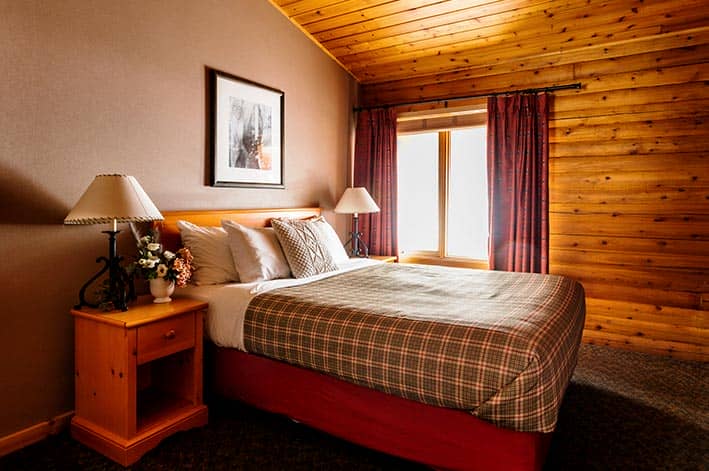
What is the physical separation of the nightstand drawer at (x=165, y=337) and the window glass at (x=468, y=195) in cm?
290

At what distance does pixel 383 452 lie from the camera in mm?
2088

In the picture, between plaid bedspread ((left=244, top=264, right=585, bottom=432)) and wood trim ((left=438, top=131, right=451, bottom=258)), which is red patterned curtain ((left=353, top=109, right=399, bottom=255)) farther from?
plaid bedspread ((left=244, top=264, right=585, bottom=432))

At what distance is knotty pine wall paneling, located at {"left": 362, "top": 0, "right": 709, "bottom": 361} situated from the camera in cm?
351

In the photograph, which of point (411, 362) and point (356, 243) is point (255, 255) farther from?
point (356, 243)

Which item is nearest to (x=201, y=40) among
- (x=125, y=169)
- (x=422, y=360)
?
(x=125, y=169)

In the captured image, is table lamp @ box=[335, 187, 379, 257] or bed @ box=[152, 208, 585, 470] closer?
bed @ box=[152, 208, 585, 470]

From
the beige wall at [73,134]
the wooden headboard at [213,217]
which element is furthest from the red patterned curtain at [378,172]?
the beige wall at [73,134]

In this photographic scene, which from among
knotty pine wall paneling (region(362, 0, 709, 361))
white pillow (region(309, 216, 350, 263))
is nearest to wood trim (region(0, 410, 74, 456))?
white pillow (region(309, 216, 350, 263))

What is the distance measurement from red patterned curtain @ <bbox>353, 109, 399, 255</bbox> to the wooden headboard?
0.93 metres

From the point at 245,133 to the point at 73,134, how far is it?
4.23ft

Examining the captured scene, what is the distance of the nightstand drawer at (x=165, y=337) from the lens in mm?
2150

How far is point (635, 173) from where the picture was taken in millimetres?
3719

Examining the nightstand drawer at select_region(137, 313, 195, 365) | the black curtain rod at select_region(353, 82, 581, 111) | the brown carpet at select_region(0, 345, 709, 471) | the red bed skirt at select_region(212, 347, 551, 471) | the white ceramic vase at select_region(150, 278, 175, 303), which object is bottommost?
the brown carpet at select_region(0, 345, 709, 471)

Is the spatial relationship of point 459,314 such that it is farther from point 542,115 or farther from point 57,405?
point 542,115
